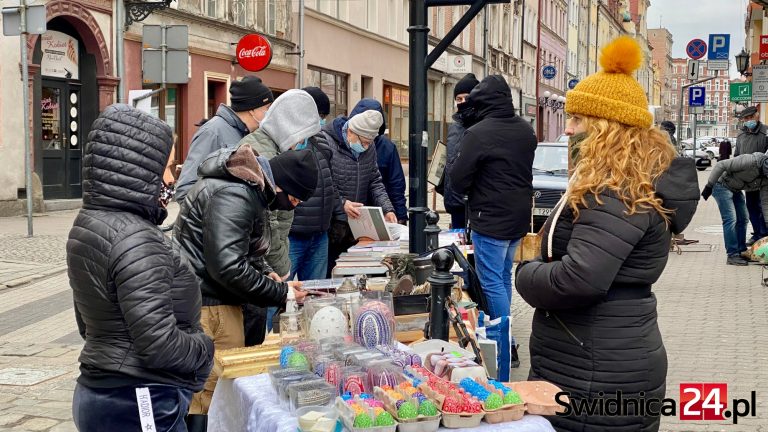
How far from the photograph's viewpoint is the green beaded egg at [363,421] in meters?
2.77

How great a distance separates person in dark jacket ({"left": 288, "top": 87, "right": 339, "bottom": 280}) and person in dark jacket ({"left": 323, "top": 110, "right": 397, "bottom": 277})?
0.32m

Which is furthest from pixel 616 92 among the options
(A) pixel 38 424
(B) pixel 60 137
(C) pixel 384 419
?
(B) pixel 60 137

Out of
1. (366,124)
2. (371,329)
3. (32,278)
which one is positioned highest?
(366,124)

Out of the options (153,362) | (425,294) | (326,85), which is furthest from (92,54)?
(153,362)

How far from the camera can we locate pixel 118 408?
2.91 metres

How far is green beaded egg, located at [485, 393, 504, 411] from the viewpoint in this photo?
2.92 m

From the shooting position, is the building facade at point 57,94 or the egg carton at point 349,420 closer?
the egg carton at point 349,420

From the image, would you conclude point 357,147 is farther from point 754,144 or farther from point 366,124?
point 754,144

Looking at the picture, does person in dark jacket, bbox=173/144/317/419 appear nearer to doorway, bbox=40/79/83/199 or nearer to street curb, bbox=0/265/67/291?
street curb, bbox=0/265/67/291

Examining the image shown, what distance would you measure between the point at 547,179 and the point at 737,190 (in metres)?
3.26

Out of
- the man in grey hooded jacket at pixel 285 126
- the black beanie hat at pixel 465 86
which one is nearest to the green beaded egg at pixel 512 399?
the man in grey hooded jacket at pixel 285 126

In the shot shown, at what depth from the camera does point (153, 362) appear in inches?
112

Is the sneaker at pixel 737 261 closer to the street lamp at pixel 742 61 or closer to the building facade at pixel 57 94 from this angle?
the building facade at pixel 57 94

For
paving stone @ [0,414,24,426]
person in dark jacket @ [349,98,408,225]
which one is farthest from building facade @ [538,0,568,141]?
paving stone @ [0,414,24,426]
